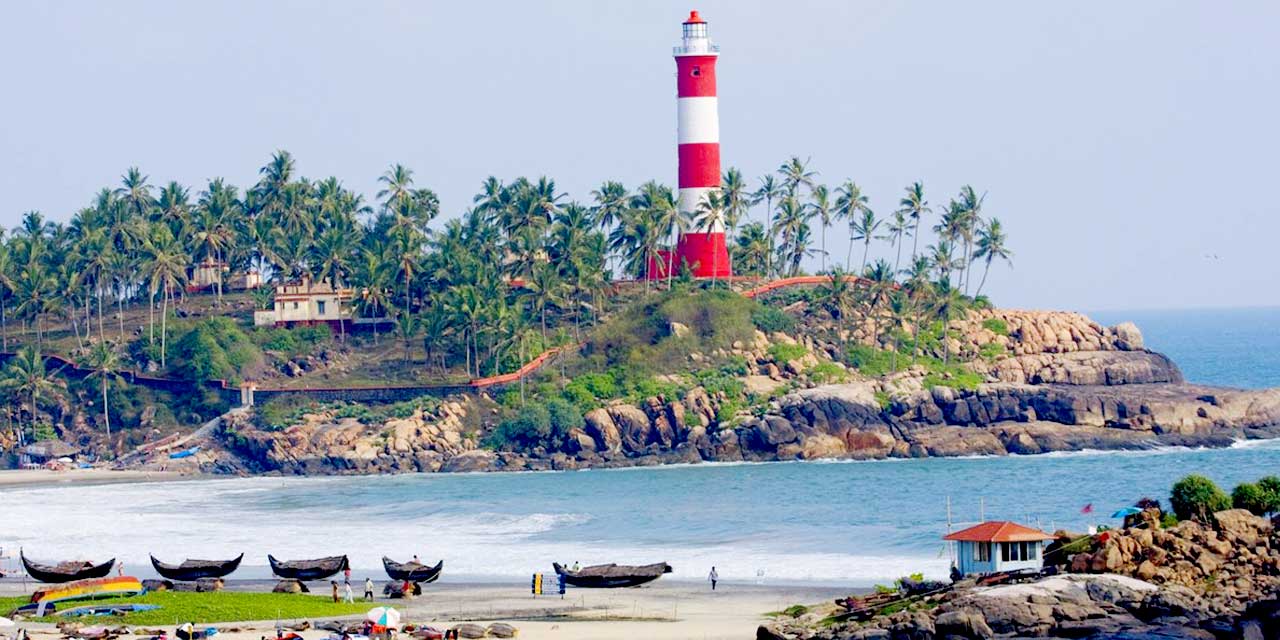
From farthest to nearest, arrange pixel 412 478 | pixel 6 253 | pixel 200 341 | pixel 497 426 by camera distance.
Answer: pixel 6 253
pixel 200 341
pixel 497 426
pixel 412 478

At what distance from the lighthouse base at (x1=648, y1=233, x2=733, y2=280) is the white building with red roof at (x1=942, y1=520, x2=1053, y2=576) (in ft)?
169

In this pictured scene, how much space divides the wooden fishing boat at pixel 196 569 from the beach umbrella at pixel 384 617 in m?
11.6

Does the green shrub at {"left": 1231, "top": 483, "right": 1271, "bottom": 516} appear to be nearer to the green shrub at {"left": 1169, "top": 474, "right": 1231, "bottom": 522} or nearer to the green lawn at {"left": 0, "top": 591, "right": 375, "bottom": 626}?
the green shrub at {"left": 1169, "top": 474, "right": 1231, "bottom": 522}

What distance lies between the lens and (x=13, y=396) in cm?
9062

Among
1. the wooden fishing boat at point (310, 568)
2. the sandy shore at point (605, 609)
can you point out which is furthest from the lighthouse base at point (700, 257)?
the sandy shore at point (605, 609)

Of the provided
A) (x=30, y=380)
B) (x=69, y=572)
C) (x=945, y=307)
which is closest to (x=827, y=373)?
(x=945, y=307)

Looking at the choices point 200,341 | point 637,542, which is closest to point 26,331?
point 200,341

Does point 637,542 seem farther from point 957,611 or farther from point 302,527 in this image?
point 957,611

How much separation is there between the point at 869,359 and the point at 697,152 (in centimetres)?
1198

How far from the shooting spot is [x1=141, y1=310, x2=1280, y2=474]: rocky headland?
83.7 m

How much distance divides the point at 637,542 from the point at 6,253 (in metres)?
49.3

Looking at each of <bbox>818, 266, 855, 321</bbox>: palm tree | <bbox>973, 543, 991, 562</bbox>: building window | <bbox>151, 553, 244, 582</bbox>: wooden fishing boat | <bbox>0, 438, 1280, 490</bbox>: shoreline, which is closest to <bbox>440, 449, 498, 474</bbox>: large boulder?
<bbox>0, 438, 1280, 490</bbox>: shoreline

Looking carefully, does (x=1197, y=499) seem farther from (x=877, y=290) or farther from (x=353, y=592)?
(x=877, y=290)

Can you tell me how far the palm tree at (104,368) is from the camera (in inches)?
3565
